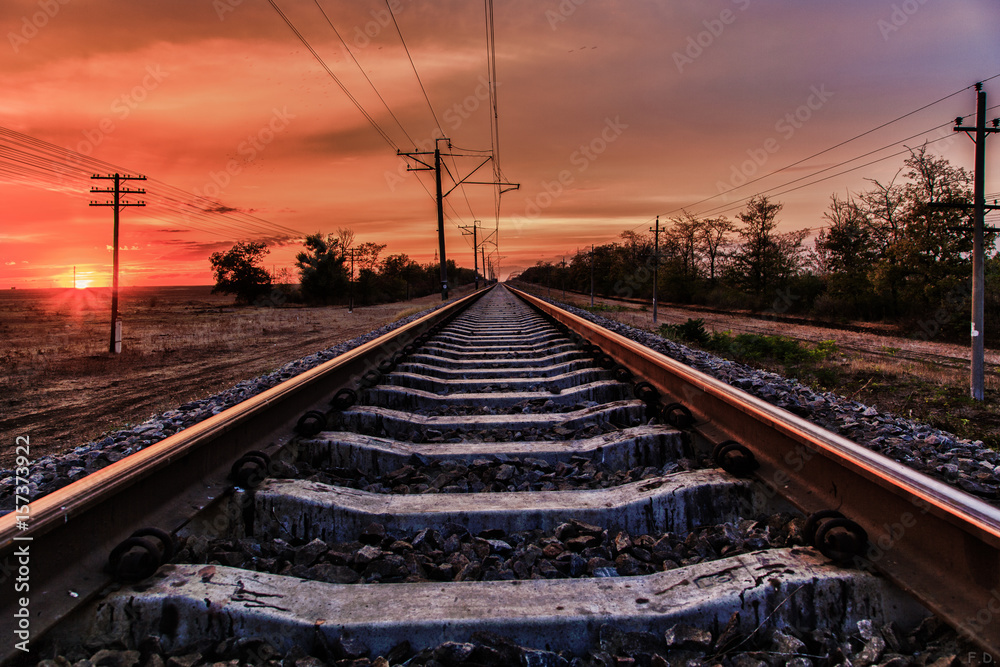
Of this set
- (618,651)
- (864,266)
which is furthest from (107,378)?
(864,266)

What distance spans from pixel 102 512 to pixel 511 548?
1.19 meters

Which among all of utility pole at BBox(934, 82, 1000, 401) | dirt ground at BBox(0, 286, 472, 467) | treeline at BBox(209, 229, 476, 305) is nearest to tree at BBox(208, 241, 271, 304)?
treeline at BBox(209, 229, 476, 305)

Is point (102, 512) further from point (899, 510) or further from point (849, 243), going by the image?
point (849, 243)

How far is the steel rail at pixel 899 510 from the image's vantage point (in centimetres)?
116

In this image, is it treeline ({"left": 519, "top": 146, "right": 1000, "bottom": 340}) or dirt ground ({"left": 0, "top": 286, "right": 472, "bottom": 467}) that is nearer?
dirt ground ({"left": 0, "top": 286, "right": 472, "bottom": 467})

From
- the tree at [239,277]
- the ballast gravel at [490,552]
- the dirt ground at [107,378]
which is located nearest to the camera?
the ballast gravel at [490,552]

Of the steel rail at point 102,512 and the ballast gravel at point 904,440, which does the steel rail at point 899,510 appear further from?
the steel rail at point 102,512

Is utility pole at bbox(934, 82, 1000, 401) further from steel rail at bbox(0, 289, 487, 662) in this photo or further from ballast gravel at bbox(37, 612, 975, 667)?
steel rail at bbox(0, 289, 487, 662)

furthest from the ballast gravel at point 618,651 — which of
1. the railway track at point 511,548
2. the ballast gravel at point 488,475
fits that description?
the ballast gravel at point 488,475

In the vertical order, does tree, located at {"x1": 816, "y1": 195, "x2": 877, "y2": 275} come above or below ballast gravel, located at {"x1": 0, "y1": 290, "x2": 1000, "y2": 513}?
above

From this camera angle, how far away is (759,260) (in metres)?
39.4

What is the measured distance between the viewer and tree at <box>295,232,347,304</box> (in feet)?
171

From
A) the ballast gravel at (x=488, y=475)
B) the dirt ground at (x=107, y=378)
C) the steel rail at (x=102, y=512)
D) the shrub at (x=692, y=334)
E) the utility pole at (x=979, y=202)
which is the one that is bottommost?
the dirt ground at (x=107, y=378)

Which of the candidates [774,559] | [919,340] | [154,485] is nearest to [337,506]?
[154,485]
